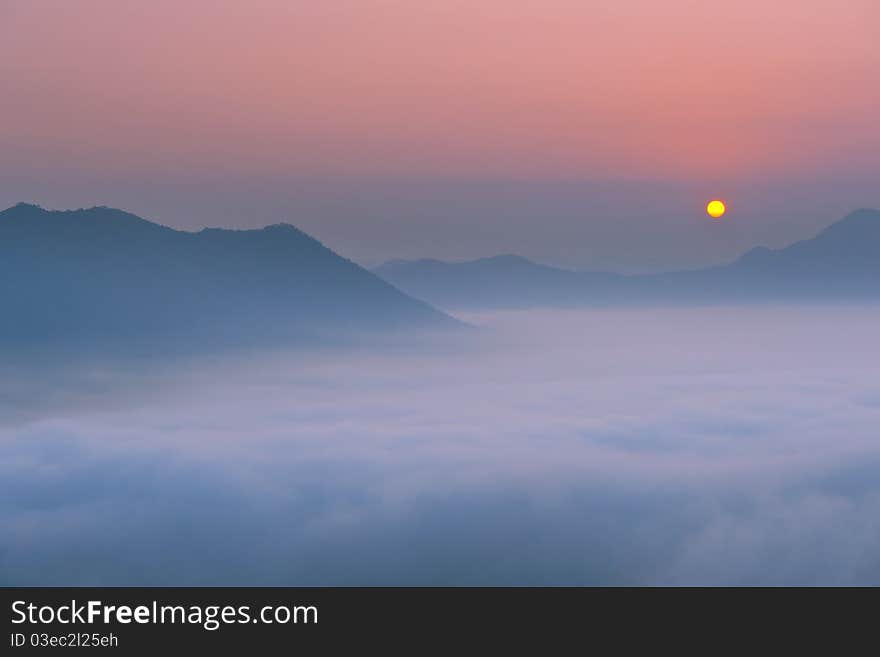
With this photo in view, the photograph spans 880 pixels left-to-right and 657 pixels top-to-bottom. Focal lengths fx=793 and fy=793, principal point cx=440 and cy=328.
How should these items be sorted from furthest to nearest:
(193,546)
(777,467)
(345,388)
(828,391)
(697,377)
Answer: (345,388), (697,377), (828,391), (777,467), (193,546)

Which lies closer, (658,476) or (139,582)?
(139,582)

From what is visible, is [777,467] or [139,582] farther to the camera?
[777,467]

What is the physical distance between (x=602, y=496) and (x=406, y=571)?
26.2m

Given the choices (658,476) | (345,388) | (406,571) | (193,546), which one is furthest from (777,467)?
(345,388)

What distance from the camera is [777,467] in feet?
290

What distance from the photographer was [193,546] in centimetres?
8138

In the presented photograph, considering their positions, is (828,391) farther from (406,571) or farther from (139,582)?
(139,582)
